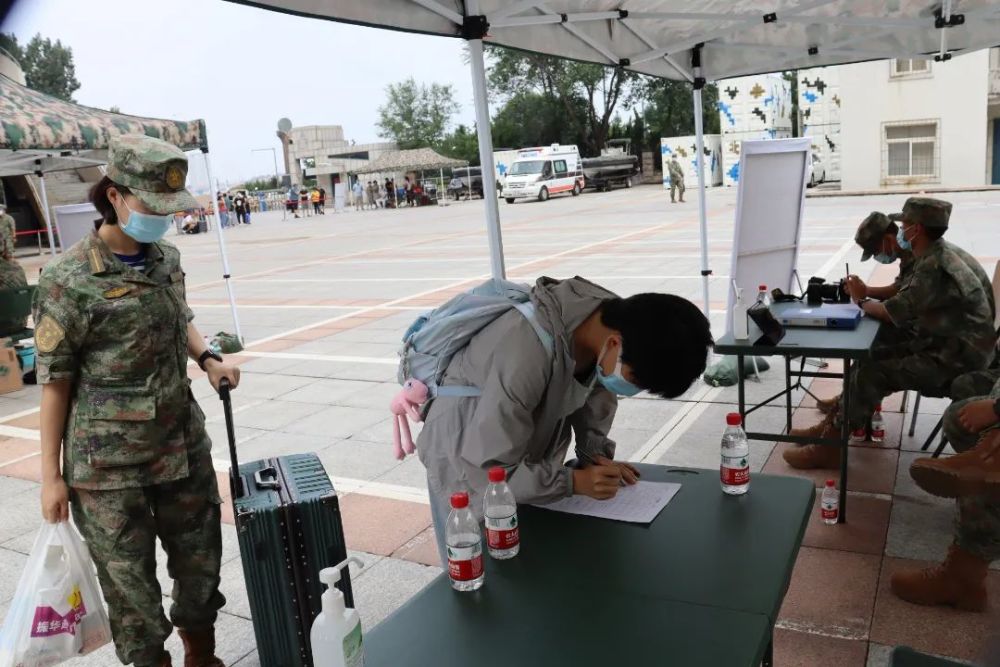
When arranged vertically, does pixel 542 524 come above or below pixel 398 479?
above

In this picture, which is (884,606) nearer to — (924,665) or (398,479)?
(924,665)

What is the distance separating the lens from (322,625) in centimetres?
146

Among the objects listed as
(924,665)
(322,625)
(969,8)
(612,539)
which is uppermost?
(969,8)

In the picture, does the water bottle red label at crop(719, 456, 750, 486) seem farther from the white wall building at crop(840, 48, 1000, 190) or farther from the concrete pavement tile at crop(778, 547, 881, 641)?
the white wall building at crop(840, 48, 1000, 190)

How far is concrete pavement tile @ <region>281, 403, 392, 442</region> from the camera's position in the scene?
18.9ft

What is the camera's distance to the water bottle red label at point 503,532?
6.36ft

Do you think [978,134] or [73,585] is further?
[978,134]

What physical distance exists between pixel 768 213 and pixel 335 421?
3.74m

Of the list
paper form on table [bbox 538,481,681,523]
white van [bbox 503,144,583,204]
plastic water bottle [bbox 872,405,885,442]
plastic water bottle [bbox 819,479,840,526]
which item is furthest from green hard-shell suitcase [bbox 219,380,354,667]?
white van [bbox 503,144,583,204]

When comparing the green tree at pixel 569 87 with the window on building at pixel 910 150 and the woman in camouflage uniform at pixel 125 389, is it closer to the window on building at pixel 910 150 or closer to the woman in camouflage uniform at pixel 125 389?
the window on building at pixel 910 150

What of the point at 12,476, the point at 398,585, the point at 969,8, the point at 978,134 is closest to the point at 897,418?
the point at 969,8

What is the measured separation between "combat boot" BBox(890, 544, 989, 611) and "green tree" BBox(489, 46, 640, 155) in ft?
152

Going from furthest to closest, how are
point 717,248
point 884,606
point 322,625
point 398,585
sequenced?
point 717,248
point 398,585
point 884,606
point 322,625

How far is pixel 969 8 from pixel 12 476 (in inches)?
297
